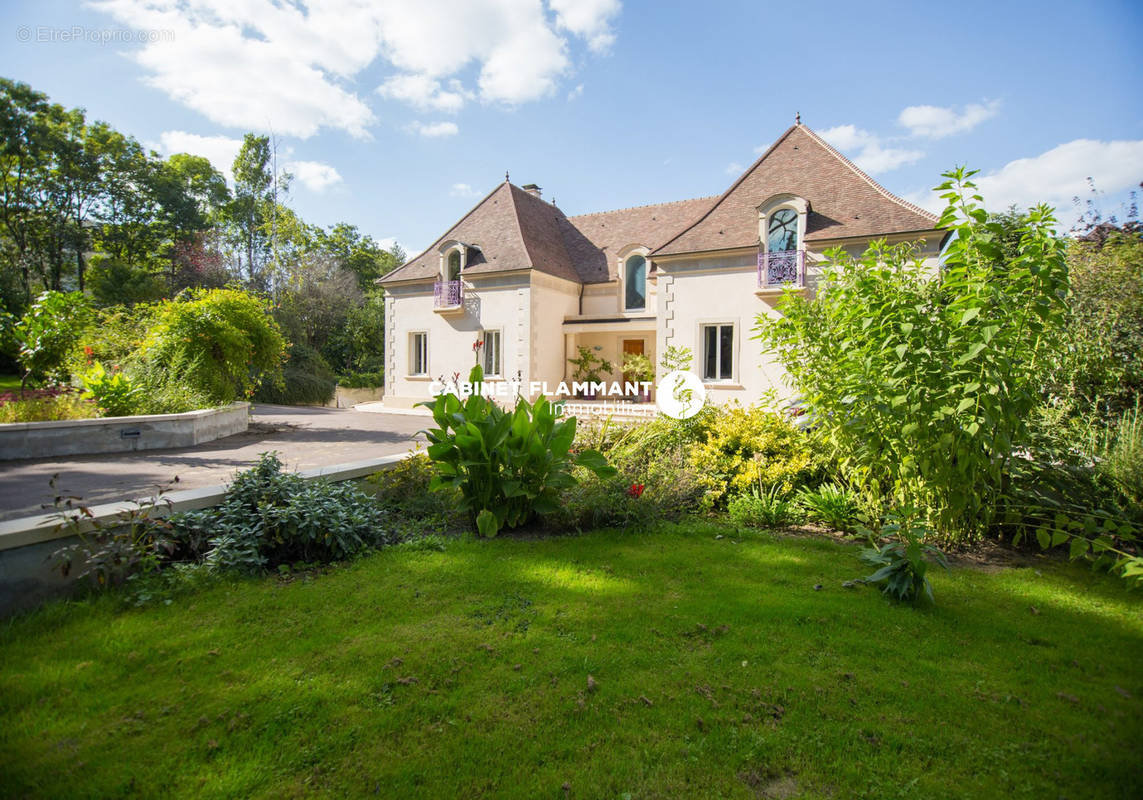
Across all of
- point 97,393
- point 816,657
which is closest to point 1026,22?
point 816,657

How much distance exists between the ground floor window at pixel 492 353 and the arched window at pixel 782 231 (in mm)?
9161

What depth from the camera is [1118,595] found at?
12.1 feet

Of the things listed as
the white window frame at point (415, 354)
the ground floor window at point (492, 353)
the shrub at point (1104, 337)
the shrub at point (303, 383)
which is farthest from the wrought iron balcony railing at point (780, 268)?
the shrub at point (303, 383)

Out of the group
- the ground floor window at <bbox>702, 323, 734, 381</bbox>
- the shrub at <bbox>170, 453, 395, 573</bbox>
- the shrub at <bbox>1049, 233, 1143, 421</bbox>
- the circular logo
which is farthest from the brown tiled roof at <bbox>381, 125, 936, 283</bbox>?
the shrub at <bbox>170, 453, 395, 573</bbox>

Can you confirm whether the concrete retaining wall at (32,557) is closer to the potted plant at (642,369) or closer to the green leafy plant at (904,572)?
the green leafy plant at (904,572)

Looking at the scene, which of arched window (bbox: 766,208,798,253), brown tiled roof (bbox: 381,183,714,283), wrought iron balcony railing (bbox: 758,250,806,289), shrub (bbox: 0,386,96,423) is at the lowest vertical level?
shrub (bbox: 0,386,96,423)

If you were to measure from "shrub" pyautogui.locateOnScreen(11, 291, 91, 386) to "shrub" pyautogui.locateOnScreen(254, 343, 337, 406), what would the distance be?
1083 cm

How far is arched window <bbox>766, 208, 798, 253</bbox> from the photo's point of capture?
14.5 meters

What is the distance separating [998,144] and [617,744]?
32.7 ft

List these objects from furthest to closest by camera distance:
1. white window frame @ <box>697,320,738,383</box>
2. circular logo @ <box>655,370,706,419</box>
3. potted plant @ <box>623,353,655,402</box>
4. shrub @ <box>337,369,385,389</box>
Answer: shrub @ <box>337,369,385,389</box> < potted plant @ <box>623,353,655,402</box> < white window frame @ <box>697,320,738,383</box> < circular logo @ <box>655,370,706,419</box>

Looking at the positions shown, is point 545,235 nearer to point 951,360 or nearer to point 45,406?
point 45,406

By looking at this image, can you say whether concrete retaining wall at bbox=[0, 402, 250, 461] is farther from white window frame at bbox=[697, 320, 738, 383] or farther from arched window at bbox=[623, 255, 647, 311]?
arched window at bbox=[623, 255, 647, 311]

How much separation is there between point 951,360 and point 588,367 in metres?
16.3

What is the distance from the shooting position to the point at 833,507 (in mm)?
5023
